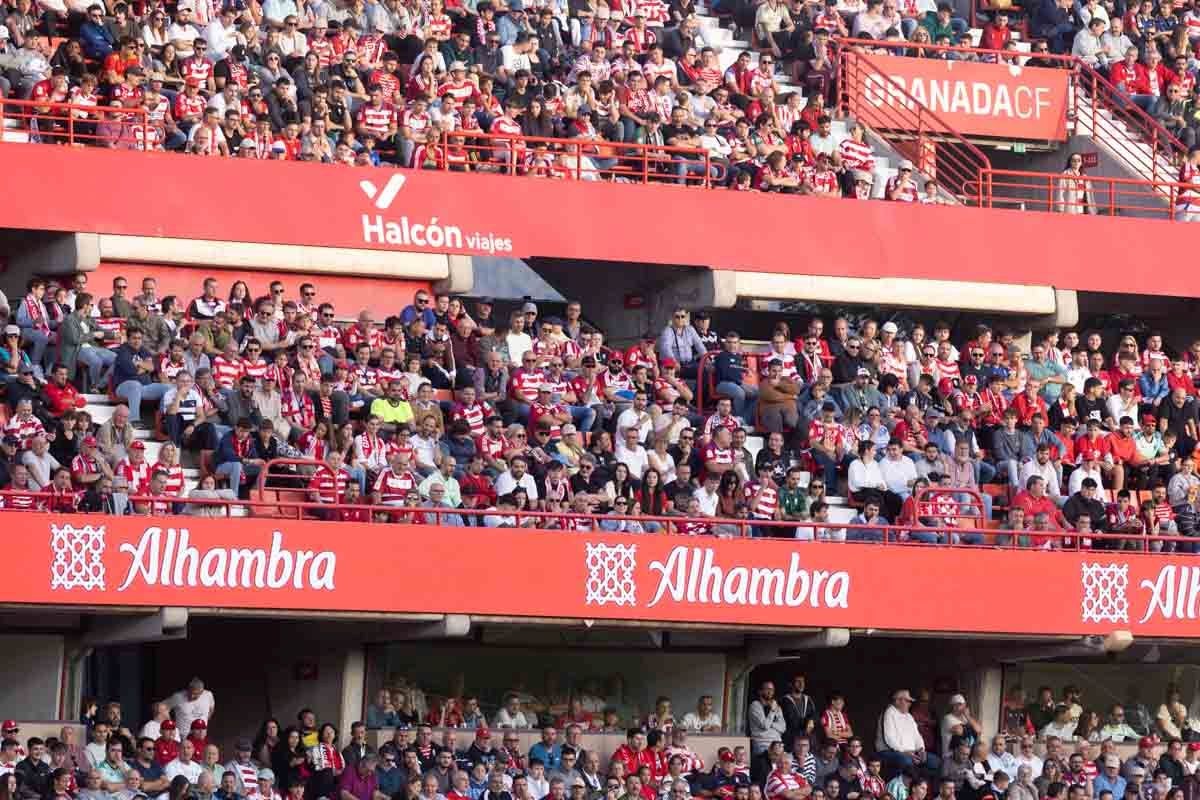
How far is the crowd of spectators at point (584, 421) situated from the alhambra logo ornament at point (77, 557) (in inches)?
10.0

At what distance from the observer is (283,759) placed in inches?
1037

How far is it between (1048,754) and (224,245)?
8.86 metres

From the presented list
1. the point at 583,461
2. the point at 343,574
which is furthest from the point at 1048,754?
the point at 343,574

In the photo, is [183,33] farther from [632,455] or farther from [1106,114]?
[1106,114]

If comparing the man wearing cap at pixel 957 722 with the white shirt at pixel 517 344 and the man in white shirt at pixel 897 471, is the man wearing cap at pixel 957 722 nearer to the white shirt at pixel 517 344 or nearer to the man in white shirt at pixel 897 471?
the man in white shirt at pixel 897 471

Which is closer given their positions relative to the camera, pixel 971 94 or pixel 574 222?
pixel 574 222

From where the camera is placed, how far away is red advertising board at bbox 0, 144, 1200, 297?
1196 inches

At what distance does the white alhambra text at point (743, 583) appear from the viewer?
2805 centimetres

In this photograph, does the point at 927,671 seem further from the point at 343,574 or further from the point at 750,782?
the point at 343,574

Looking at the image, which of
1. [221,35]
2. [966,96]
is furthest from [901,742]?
[966,96]

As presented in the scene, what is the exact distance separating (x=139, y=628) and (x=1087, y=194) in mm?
13527

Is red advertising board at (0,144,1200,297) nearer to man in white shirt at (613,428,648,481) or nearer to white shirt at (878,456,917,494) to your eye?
man in white shirt at (613,428,648,481)

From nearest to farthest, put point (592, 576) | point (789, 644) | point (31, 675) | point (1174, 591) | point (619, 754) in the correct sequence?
point (31, 675) < point (619, 754) < point (592, 576) < point (789, 644) < point (1174, 591)

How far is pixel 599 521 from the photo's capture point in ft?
92.0
